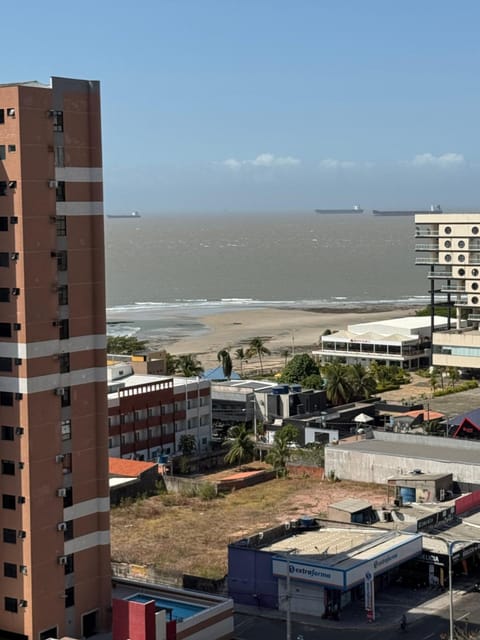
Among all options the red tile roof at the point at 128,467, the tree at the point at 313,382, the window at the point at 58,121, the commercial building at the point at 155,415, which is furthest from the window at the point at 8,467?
the tree at the point at 313,382

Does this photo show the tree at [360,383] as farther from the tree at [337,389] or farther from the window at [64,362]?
the window at [64,362]

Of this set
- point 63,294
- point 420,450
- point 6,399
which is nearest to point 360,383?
point 420,450

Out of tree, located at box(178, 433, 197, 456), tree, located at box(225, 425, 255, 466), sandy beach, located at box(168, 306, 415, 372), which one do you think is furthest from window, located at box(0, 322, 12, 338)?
sandy beach, located at box(168, 306, 415, 372)

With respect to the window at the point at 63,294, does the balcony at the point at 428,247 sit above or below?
above

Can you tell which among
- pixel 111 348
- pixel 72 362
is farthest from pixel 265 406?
pixel 72 362

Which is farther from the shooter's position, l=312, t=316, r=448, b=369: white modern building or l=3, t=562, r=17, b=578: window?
l=312, t=316, r=448, b=369: white modern building

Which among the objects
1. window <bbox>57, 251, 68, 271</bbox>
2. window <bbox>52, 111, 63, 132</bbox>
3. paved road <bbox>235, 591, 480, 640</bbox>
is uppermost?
window <bbox>52, 111, 63, 132</bbox>

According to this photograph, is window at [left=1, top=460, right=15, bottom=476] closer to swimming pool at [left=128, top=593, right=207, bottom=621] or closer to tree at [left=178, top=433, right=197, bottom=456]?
swimming pool at [left=128, top=593, right=207, bottom=621]
